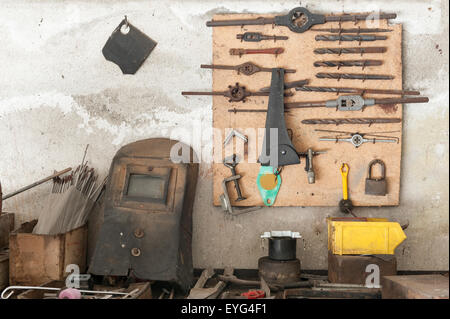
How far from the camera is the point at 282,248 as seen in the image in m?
2.57

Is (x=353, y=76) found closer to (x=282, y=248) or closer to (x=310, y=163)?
(x=310, y=163)

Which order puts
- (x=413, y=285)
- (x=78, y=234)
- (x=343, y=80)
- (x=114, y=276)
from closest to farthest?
(x=413, y=285) < (x=114, y=276) < (x=78, y=234) < (x=343, y=80)

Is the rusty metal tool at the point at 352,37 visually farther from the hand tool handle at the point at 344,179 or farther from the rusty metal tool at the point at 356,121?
the hand tool handle at the point at 344,179

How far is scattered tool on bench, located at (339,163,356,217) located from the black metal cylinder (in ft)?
1.48

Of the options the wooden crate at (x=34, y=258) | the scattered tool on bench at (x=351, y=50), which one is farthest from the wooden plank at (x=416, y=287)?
the wooden crate at (x=34, y=258)

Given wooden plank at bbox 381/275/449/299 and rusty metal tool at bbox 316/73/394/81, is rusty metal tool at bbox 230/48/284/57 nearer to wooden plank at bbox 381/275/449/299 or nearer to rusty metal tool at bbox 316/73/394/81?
rusty metal tool at bbox 316/73/394/81

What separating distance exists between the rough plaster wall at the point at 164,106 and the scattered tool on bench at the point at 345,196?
119mm

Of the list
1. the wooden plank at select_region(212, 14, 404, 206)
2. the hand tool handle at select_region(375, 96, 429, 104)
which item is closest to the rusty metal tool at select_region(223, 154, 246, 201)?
the wooden plank at select_region(212, 14, 404, 206)

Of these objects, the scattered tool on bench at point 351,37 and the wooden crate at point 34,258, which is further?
the scattered tool on bench at point 351,37

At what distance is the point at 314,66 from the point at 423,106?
754 mm

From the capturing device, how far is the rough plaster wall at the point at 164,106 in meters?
2.88

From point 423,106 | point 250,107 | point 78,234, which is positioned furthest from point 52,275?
point 423,106
